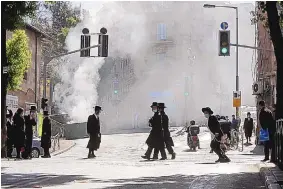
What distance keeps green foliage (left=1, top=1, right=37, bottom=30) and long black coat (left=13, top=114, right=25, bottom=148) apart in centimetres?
384

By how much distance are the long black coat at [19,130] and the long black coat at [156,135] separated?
396cm

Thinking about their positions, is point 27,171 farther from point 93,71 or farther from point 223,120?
point 93,71

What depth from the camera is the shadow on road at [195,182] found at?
1241 centimetres

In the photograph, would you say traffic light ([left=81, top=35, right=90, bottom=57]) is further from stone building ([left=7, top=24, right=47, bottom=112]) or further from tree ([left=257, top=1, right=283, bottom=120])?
tree ([left=257, top=1, right=283, bottom=120])

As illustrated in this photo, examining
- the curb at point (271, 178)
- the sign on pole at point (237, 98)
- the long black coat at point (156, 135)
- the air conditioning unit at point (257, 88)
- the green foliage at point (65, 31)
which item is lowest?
the curb at point (271, 178)

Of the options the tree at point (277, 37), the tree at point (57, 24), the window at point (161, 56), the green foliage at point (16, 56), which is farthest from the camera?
the window at point (161, 56)

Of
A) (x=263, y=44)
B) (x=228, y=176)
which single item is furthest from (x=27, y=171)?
(x=263, y=44)

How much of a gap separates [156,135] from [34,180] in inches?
363

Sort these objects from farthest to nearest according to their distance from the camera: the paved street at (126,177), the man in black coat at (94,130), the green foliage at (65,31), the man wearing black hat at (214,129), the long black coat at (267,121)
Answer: the green foliage at (65,31), the man in black coat at (94,130), the man wearing black hat at (214,129), the long black coat at (267,121), the paved street at (126,177)

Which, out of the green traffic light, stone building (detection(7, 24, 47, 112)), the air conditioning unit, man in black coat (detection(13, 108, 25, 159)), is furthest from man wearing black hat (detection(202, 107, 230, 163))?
stone building (detection(7, 24, 47, 112))

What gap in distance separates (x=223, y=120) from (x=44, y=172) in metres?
15.1

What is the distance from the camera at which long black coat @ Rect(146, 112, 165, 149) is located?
877 inches

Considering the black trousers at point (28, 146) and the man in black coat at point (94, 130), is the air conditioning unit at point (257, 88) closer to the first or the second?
the man in black coat at point (94, 130)

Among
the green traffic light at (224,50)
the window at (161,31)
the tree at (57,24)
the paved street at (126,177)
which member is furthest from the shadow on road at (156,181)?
the window at (161,31)
